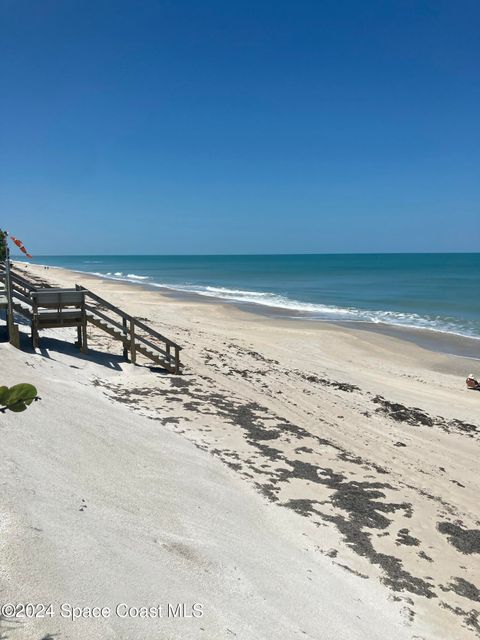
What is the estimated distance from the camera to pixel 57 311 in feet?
41.2

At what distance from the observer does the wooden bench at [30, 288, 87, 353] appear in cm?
1204

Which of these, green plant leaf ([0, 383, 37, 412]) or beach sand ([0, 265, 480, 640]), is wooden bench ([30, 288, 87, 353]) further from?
green plant leaf ([0, 383, 37, 412])

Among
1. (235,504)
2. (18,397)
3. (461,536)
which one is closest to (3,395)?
(18,397)

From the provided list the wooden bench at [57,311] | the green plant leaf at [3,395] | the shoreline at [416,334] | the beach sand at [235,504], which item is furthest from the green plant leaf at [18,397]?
the shoreline at [416,334]

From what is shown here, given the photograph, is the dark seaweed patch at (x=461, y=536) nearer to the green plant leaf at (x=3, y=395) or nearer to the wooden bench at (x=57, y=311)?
the green plant leaf at (x=3, y=395)

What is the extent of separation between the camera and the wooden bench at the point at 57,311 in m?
12.0

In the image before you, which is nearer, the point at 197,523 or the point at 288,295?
the point at 197,523

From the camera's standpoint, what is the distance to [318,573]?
483cm

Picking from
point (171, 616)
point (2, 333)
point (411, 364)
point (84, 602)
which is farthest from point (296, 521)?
point (411, 364)

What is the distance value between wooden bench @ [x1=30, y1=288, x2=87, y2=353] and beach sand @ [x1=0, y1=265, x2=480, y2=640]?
641 millimetres

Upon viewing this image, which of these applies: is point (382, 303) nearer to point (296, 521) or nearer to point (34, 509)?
point (296, 521)

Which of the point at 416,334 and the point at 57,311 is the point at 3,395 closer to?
the point at 57,311

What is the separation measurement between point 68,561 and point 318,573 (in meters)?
2.67

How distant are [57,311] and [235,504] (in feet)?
28.2
